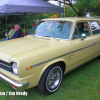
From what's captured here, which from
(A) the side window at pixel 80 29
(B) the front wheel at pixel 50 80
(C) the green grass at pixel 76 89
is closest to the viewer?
(B) the front wheel at pixel 50 80

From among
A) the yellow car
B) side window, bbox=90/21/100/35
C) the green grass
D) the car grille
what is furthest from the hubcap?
side window, bbox=90/21/100/35

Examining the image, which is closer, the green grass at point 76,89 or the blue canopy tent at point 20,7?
the green grass at point 76,89

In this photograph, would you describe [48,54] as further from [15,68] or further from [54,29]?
[54,29]

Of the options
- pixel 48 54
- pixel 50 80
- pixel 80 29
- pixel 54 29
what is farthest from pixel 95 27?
pixel 50 80

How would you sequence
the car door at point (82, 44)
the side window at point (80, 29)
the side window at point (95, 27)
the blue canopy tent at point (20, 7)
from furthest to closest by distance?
the blue canopy tent at point (20, 7)
the side window at point (95, 27)
the side window at point (80, 29)
the car door at point (82, 44)

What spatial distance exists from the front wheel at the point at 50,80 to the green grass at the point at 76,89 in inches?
6.0

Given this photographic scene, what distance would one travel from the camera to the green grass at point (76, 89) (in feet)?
8.80

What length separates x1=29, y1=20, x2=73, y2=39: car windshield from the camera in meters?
3.35

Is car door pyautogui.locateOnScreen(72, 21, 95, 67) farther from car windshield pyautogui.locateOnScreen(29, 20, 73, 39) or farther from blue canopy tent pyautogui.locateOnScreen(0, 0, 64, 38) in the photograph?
blue canopy tent pyautogui.locateOnScreen(0, 0, 64, 38)

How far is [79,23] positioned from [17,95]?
2728 millimetres

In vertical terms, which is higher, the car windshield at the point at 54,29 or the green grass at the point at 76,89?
the car windshield at the point at 54,29


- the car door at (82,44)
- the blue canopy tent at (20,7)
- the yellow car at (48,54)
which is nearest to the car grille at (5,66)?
the yellow car at (48,54)

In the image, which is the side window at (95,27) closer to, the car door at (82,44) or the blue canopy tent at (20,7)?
the car door at (82,44)

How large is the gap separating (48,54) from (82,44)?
1372 millimetres
